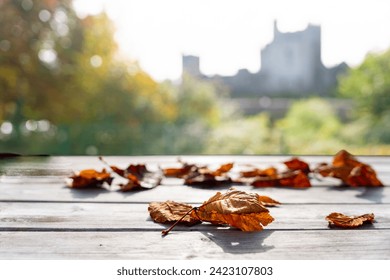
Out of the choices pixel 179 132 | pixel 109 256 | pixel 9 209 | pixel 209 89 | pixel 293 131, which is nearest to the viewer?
pixel 109 256

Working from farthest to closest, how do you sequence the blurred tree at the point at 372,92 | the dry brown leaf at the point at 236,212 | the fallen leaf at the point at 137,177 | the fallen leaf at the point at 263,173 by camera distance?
the blurred tree at the point at 372,92 → the fallen leaf at the point at 263,173 → the fallen leaf at the point at 137,177 → the dry brown leaf at the point at 236,212

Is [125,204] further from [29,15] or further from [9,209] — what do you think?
[29,15]

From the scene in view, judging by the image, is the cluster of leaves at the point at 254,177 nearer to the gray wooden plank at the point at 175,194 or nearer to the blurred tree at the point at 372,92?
the gray wooden plank at the point at 175,194

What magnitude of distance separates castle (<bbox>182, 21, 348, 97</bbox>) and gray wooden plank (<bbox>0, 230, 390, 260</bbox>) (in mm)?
27073

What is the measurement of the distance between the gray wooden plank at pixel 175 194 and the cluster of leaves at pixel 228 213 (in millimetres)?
202

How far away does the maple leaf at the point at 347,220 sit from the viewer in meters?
0.71

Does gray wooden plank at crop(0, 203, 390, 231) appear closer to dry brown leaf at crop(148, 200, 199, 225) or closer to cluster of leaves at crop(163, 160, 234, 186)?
dry brown leaf at crop(148, 200, 199, 225)

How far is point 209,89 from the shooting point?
13.0 metres

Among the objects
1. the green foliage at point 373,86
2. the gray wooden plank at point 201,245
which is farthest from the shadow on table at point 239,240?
the green foliage at point 373,86

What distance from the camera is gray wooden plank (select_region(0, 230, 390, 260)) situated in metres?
0.57

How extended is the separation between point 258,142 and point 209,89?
2758 mm

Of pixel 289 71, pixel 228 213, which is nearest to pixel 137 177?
pixel 228 213

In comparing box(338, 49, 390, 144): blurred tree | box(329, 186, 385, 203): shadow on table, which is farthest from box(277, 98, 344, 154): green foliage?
box(329, 186, 385, 203): shadow on table

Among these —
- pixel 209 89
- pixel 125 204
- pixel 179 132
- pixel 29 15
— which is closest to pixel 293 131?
pixel 209 89
